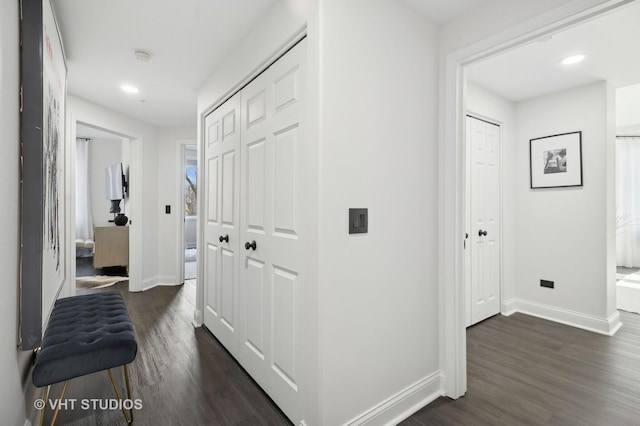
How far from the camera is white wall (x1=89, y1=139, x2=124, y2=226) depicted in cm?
677

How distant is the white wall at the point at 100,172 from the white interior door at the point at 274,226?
6.21 m

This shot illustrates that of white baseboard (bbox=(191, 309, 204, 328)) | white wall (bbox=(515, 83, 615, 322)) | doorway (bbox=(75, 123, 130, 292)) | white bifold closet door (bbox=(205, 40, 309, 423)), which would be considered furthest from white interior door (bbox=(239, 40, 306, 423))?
→ doorway (bbox=(75, 123, 130, 292))

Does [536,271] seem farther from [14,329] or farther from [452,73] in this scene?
[14,329]

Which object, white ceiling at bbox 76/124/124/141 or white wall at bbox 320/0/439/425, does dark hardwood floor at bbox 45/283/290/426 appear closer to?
white wall at bbox 320/0/439/425

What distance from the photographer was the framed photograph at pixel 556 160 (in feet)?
10.5

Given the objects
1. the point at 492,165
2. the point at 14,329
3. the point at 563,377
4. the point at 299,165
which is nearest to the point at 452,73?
the point at 299,165

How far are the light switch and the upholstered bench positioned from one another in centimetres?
121

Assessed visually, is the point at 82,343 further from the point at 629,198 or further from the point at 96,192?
the point at 629,198

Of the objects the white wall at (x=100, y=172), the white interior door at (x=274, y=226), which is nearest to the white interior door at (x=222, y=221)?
the white interior door at (x=274, y=226)

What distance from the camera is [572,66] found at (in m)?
2.72

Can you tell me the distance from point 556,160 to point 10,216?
4.24m

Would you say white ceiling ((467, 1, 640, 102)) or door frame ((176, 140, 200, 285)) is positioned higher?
white ceiling ((467, 1, 640, 102))

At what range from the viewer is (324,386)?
1.47m

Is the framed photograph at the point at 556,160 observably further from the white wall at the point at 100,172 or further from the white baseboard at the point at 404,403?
the white wall at the point at 100,172
